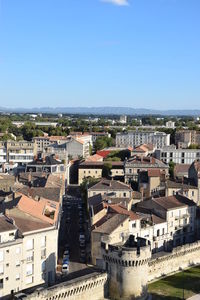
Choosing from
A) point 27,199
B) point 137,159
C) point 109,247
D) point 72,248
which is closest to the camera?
point 109,247

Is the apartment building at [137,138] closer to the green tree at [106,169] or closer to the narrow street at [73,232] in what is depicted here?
the green tree at [106,169]

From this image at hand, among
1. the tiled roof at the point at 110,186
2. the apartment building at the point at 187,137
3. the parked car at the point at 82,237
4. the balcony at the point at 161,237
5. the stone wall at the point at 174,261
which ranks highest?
the apartment building at the point at 187,137

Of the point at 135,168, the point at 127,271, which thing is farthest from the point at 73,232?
the point at 135,168

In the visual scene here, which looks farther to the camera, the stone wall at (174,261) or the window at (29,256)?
the stone wall at (174,261)

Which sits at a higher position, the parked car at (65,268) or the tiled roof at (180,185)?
the tiled roof at (180,185)

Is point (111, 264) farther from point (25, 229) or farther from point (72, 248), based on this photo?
point (72, 248)

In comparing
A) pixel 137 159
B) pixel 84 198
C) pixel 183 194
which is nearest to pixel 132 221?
pixel 183 194

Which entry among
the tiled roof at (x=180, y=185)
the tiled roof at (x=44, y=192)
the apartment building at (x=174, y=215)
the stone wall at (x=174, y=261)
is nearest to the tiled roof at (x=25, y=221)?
the stone wall at (x=174, y=261)
